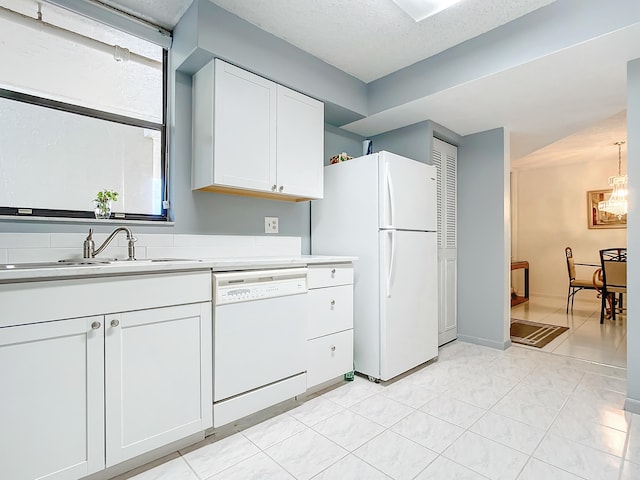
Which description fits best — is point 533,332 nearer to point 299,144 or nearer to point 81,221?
point 299,144

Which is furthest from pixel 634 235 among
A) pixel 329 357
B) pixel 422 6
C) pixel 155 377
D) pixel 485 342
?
pixel 155 377

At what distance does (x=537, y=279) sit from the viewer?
6.29 m

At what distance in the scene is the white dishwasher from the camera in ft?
5.71

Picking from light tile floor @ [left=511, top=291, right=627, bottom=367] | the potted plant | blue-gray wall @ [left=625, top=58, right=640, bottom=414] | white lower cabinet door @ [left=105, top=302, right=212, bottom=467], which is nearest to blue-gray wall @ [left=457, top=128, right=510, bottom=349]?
light tile floor @ [left=511, top=291, right=627, bottom=367]

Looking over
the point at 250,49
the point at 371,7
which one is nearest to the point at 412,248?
the point at 371,7

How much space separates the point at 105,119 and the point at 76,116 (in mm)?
146

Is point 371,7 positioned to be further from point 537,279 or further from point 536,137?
point 537,279

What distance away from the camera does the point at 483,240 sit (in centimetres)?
342

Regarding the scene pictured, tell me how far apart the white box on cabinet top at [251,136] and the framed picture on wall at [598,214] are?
5.54 metres

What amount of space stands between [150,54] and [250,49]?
27.4 inches

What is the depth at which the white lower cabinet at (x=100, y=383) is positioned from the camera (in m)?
1.22

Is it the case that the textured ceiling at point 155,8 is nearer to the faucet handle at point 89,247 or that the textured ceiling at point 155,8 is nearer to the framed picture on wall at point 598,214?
the faucet handle at point 89,247

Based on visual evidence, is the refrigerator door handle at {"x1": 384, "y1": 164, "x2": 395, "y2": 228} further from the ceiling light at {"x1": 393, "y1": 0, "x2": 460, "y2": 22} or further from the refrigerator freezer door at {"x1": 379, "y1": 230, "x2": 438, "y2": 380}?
the ceiling light at {"x1": 393, "y1": 0, "x2": 460, "y2": 22}

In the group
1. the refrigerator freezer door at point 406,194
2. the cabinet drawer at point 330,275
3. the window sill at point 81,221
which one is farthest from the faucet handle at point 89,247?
the refrigerator freezer door at point 406,194
